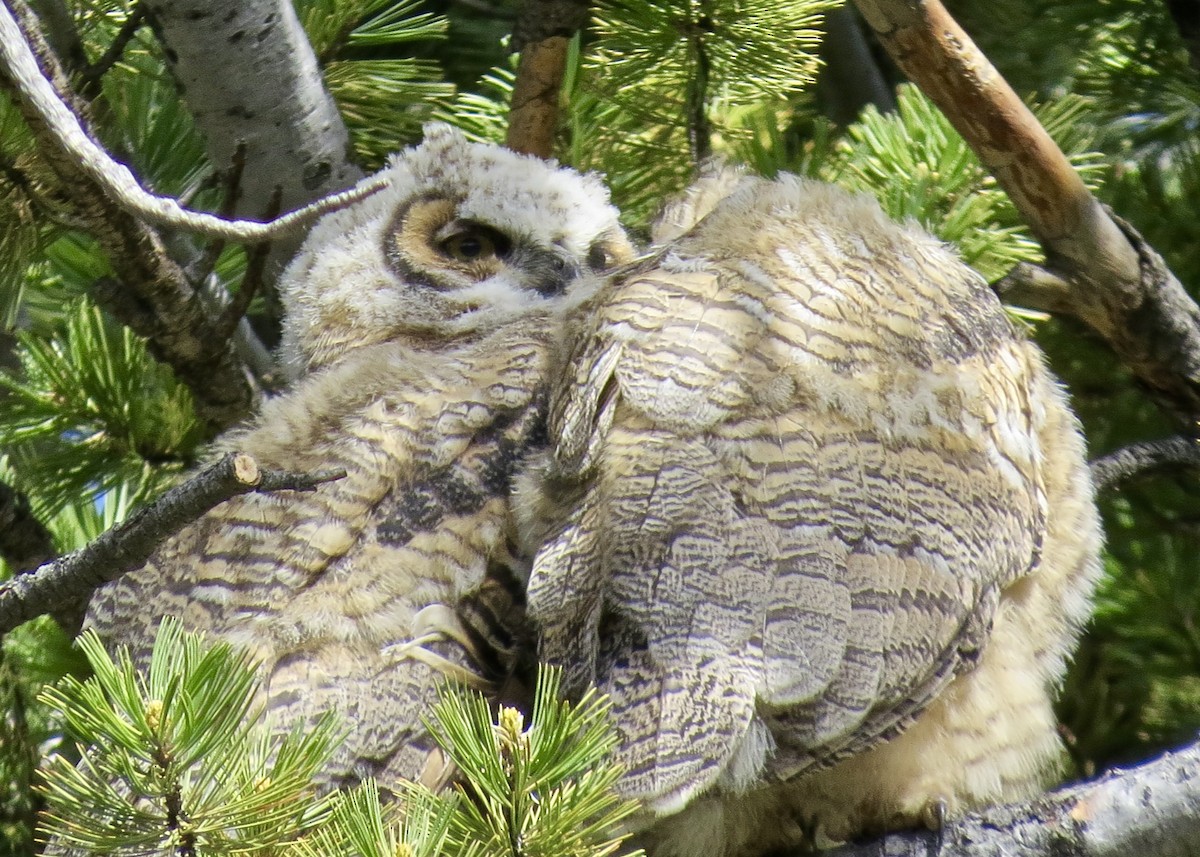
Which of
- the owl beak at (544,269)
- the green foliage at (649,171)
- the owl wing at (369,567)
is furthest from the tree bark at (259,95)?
the owl wing at (369,567)

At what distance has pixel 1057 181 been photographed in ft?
7.34

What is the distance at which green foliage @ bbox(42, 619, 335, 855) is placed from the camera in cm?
121

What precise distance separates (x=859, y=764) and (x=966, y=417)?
1.70 ft

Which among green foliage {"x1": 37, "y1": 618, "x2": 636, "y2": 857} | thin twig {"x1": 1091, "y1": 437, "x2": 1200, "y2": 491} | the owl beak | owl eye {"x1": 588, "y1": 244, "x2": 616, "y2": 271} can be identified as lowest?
thin twig {"x1": 1091, "y1": 437, "x2": 1200, "y2": 491}

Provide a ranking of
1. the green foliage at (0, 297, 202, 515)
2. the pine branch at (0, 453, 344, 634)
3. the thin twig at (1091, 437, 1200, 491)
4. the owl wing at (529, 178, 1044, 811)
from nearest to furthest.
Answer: the pine branch at (0, 453, 344, 634), the owl wing at (529, 178, 1044, 811), the thin twig at (1091, 437, 1200, 491), the green foliage at (0, 297, 202, 515)

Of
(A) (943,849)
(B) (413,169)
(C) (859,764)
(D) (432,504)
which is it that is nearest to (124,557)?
(D) (432,504)

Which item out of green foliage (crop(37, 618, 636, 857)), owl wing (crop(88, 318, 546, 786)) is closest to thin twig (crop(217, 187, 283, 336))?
owl wing (crop(88, 318, 546, 786))

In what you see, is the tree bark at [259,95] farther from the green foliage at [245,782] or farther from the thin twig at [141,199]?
the green foliage at [245,782]

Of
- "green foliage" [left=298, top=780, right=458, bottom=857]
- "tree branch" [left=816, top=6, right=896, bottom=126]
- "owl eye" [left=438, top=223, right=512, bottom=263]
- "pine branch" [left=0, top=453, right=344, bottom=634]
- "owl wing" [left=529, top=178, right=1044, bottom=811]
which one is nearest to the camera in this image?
"green foliage" [left=298, top=780, right=458, bottom=857]

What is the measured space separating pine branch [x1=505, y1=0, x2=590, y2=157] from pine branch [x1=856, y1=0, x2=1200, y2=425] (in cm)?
65

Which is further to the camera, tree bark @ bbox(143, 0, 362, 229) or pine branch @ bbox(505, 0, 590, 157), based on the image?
pine branch @ bbox(505, 0, 590, 157)

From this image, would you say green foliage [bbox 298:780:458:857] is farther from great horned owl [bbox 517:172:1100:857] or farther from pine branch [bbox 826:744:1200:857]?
pine branch [bbox 826:744:1200:857]

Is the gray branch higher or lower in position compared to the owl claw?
higher

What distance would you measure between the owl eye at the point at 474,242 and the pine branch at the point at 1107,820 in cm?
128
